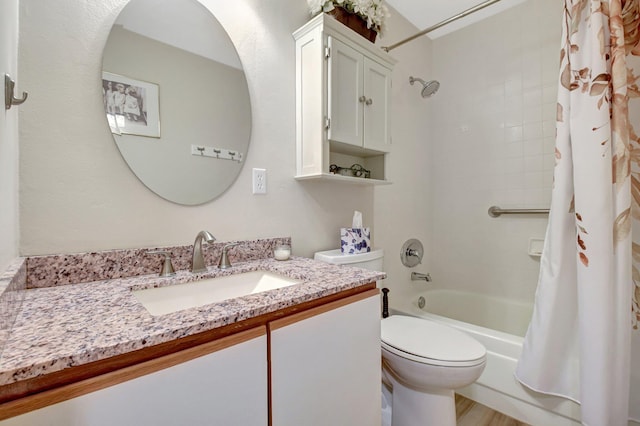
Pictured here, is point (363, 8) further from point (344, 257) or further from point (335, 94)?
point (344, 257)

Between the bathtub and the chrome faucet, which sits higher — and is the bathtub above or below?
below

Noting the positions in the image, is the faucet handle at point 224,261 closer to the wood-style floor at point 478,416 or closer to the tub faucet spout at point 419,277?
the wood-style floor at point 478,416

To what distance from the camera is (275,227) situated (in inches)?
51.4

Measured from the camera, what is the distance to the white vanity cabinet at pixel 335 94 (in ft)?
4.20

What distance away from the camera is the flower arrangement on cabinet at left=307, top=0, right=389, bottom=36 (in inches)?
51.5

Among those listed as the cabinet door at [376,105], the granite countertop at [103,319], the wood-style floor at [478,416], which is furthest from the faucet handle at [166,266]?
the wood-style floor at [478,416]

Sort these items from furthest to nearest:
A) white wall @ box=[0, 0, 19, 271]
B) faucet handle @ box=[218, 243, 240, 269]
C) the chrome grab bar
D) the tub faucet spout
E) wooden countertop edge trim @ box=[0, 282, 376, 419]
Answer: the tub faucet spout
the chrome grab bar
faucet handle @ box=[218, 243, 240, 269]
white wall @ box=[0, 0, 19, 271]
wooden countertop edge trim @ box=[0, 282, 376, 419]

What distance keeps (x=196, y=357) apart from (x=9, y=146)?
664 millimetres

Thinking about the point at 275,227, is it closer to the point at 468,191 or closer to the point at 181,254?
the point at 181,254

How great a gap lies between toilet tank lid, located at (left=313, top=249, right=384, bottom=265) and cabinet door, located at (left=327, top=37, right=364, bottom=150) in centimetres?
55

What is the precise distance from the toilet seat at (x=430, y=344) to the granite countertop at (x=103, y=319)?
441mm

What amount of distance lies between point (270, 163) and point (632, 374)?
1793 mm

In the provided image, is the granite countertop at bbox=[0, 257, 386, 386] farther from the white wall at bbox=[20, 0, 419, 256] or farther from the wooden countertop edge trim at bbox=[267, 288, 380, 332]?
the white wall at bbox=[20, 0, 419, 256]

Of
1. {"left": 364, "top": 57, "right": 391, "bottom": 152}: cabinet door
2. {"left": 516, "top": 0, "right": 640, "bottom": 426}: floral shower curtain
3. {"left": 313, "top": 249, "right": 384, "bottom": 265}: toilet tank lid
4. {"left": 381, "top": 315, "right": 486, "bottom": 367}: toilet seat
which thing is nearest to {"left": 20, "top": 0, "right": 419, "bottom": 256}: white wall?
{"left": 313, "top": 249, "right": 384, "bottom": 265}: toilet tank lid
